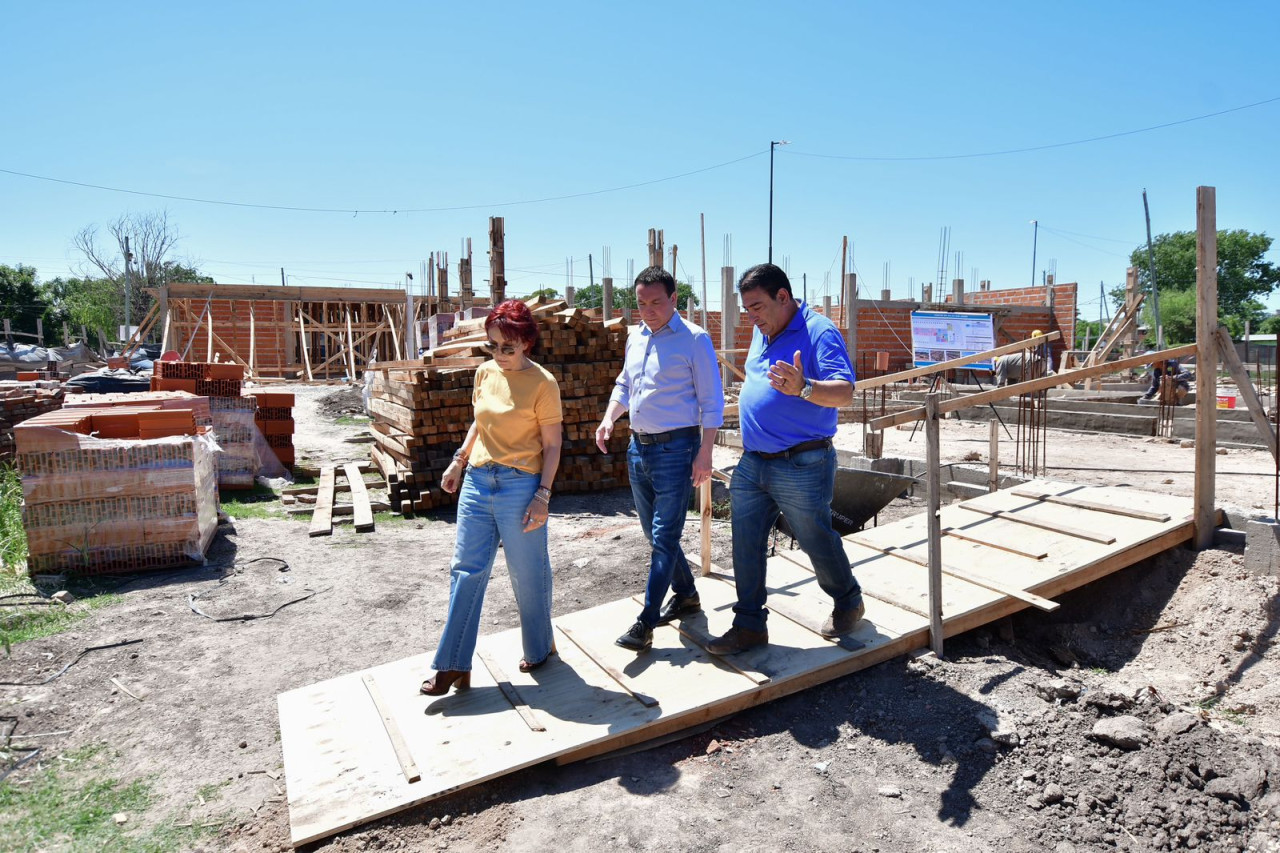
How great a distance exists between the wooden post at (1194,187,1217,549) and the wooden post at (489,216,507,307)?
379 inches

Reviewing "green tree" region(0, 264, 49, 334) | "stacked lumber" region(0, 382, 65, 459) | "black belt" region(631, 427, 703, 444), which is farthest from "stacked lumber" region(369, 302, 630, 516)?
"green tree" region(0, 264, 49, 334)

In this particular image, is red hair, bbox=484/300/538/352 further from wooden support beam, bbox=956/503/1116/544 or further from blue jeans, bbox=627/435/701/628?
wooden support beam, bbox=956/503/1116/544

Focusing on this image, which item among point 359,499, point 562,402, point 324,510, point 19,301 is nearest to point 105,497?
point 324,510

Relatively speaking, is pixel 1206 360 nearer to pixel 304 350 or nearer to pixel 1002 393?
pixel 1002 393

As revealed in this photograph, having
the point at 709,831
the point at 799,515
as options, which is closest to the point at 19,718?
the point at 709,831

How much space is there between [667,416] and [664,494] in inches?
14.8

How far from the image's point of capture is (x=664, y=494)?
3.71m

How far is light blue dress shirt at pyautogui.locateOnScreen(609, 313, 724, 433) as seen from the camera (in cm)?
366

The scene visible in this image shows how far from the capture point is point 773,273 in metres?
3.37

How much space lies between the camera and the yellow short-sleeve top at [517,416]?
10.9 feet

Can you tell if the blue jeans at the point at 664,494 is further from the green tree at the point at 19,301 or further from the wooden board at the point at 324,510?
the green tree at the point at 19,301

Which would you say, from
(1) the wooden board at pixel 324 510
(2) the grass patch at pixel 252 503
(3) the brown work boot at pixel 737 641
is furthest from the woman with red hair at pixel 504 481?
(2) the grass patch at pixel 252 503

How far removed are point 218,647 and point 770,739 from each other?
3.37 meters

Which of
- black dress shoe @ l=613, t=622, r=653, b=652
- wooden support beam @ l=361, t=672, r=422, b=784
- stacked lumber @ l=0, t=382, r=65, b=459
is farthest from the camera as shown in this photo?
stacked lumber @ l=0, t=382, r=65, b=459
